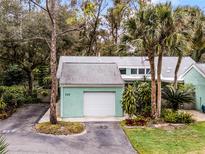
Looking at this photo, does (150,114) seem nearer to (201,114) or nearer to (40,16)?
(201,114)

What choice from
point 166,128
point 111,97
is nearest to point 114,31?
point 111,97

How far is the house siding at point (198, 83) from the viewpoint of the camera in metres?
24.9

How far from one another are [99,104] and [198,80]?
8.42m

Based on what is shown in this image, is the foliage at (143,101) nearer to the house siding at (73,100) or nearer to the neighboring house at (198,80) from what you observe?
the house siding at (73,100)

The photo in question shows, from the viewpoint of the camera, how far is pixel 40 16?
90.8 ft

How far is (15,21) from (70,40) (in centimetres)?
576

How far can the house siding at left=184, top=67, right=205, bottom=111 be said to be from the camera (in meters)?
24.9

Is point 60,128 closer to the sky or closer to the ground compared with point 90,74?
closer to the ground

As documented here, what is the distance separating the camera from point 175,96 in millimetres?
22125

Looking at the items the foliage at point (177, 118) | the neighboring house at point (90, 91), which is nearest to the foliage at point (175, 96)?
the foliage at point (177, 118)

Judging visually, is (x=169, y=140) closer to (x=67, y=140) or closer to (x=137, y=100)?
(x=67, y=140)

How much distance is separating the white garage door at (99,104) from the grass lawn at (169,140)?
178 inches

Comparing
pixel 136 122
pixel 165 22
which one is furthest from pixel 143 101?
pixel 165 22

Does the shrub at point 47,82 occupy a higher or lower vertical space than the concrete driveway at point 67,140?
higher
